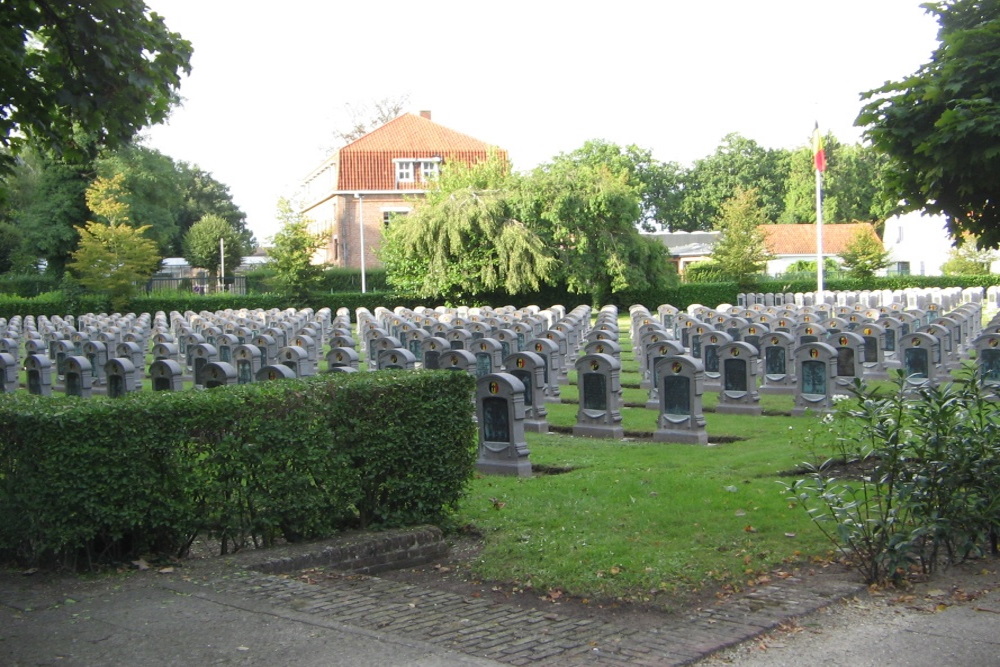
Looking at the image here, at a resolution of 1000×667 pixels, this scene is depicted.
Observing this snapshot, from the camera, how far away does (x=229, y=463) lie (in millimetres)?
7180

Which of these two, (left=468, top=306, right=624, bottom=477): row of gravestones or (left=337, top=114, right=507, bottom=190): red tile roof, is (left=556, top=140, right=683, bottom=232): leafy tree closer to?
(left=337, top=114, right=507, bottom=190): red tile roof

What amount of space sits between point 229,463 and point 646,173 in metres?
82.7

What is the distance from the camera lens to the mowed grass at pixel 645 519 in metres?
7.10

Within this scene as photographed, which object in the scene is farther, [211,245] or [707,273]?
[211,245]

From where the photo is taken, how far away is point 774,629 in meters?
5.88

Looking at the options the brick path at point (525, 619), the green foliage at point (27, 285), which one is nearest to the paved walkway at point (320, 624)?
the brick path at point (525, 619)

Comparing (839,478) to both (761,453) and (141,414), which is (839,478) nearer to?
(761,453)

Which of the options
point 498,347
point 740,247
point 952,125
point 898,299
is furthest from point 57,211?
point 952,125

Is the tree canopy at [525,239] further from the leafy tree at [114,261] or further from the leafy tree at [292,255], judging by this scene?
the leafy tree at [114,261]

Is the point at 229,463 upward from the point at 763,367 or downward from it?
upward

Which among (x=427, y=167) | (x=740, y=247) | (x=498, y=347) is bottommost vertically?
(x=498, y=347)

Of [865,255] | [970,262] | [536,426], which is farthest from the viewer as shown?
[970,262]

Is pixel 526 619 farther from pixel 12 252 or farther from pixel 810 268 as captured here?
pixel 12 252

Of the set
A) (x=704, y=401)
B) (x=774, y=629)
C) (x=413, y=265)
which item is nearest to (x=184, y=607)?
(x=774, y=629)
